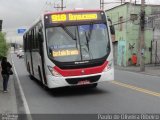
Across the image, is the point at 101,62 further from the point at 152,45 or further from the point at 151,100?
the point at 152,45

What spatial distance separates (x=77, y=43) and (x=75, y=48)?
0.71ft

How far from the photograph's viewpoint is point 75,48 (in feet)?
49.0

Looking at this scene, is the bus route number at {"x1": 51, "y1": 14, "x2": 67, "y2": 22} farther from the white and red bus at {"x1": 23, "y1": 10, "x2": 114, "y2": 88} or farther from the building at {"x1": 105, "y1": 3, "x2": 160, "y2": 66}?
the building at {"x1": 105, "y1": 3, "x2": 160, "y2": 66}

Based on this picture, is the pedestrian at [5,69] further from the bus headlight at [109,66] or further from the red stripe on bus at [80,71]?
the bus headlight at [109,66]

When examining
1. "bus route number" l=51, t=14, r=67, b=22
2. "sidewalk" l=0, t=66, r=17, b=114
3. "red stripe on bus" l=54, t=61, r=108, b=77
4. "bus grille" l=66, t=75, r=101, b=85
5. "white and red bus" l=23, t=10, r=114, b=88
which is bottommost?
"sidewalk" l=0, t=66, r=17, b=114

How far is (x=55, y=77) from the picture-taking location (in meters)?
14.7

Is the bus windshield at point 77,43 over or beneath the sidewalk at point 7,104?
over

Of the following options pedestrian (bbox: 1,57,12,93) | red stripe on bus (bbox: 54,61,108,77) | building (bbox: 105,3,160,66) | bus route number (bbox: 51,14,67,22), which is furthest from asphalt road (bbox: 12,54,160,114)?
building (bbox: 105,3,160,66)

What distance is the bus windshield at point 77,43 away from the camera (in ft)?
48.7

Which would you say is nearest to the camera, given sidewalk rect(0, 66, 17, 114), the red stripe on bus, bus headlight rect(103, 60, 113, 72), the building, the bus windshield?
sidewalk rect(0, 66, 17, 114)

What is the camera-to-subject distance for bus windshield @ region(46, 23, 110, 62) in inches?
584

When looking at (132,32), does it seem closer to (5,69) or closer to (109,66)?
(5,69)

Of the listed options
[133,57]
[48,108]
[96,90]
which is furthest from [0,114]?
[133,57]

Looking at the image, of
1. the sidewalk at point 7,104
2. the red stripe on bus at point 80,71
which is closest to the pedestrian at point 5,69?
the sidewalk at point 7,104
